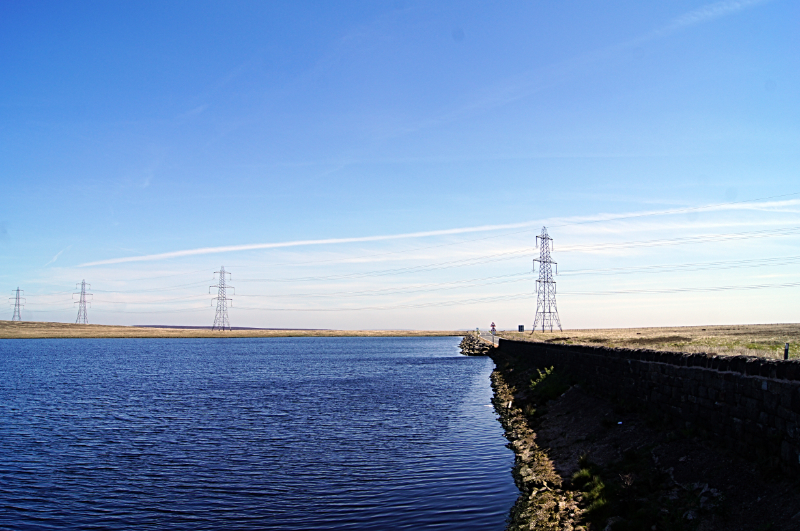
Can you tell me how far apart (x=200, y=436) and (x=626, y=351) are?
19116mm

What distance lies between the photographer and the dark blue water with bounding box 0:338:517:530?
15.0 metres

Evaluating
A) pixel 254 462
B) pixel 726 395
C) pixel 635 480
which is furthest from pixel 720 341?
pixel 254 462

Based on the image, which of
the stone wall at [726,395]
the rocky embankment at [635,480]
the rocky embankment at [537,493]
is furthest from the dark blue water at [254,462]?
the stone wall at [726,395]

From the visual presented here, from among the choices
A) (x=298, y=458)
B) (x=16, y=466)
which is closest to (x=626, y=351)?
(x=298, y=458)

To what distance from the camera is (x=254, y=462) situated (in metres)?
20.6

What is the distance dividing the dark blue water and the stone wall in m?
5.43

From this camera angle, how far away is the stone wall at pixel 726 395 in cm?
1075

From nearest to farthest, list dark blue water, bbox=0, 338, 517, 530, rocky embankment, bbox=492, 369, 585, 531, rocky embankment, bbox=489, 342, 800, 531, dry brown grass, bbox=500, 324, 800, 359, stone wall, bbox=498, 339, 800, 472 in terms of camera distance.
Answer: rocky embankment, bbox=489, 342, 800, 531 < stone wall, bbox=498, 339, 800, 472 < rocky embankment, bbox=492, 369, 585, 531 < dark blue water, bbox=0, 338, 517, 530 < dry brown grass, bbox=500, 324, 800, 359

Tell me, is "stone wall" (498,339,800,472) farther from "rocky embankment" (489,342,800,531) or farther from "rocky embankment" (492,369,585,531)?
"rocky embankment" (492,369,585,531)

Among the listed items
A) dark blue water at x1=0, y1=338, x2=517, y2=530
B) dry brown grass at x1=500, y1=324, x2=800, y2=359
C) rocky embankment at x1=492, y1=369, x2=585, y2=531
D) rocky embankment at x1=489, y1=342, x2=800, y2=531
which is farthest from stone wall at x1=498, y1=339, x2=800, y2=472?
dark blue water at x1=0, y1=338, x2=517, y2=530

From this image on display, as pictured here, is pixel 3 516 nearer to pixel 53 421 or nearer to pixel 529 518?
pixel 529 518

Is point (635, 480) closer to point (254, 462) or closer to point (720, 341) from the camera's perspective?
point (254, 462)

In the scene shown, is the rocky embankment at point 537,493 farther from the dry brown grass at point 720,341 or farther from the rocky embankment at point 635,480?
the dry brown grass at point 720,341

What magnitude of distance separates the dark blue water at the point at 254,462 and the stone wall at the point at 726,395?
17.8ft
